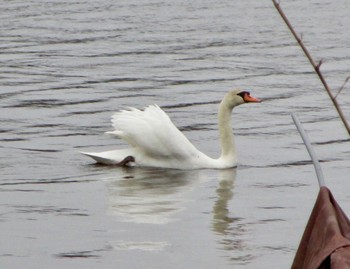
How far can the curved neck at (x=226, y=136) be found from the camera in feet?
41.2

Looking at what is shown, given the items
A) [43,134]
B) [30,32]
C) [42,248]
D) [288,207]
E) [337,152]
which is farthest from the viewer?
Result: [30,32]

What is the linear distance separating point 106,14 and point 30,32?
309 cm

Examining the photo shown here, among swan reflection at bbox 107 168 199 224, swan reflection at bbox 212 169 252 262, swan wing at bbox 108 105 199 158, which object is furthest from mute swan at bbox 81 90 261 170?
swan reflection at bbox 212 169 252 262

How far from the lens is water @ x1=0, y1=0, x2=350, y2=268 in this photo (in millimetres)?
9430

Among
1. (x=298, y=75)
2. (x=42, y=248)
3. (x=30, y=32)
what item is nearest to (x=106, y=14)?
(x=30, y=32)

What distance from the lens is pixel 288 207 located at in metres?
10.6

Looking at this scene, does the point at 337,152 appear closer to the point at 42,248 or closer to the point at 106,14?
the point at 42,248

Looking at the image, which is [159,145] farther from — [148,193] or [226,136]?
[148,193]

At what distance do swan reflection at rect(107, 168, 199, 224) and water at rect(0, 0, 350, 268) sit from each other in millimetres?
19

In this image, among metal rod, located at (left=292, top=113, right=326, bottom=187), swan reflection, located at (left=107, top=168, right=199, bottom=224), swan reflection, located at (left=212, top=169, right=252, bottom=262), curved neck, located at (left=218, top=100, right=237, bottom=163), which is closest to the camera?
metal rod, located at (left=292, top=113, right=326, bottom=187)

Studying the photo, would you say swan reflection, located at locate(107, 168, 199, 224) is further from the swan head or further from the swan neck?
the swan head

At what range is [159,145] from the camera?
12633mm

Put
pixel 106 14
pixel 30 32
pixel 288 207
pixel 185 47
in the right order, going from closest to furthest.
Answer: pixel 288 207
pixel 185 47
pixel 30 32
pixel 106 14

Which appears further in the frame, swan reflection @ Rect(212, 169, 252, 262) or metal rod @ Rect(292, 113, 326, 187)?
swan reflection @ Rect(212, 169, 252, 262)
